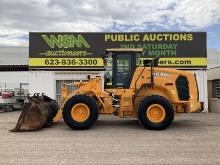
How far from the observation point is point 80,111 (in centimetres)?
1622

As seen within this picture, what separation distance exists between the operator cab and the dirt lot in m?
1.77

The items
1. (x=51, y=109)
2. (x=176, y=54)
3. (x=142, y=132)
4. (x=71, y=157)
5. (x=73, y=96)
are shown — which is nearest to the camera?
(x=71, y=157)

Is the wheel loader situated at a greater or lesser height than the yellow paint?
lesser

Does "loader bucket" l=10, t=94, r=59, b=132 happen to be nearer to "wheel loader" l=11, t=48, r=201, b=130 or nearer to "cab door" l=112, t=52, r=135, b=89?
"wheel loader" l=11, t=48, r=201, b=130

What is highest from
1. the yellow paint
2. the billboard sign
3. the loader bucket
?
the billboard sign

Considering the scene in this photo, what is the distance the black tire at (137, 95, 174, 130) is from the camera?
15.9 meters

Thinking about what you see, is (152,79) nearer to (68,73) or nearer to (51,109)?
(51,109)

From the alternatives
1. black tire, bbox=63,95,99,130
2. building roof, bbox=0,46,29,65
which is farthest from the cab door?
building roof, bbox=0,46,29,65

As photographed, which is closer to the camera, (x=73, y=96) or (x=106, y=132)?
(x=106, y=132)

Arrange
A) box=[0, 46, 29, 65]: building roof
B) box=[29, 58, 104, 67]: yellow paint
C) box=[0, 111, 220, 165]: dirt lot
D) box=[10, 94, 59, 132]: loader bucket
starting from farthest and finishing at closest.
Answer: box=[0, 46, 29, 65]: building roof, box=[29, 58, 104, 67]: yellow paint, box=[10, 94, 59, 132]: loader bucket, box=[0, 111, 220, 165]: dirt lot

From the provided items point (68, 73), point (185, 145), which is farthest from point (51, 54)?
A: point (185, 145)

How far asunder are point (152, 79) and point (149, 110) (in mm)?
1371

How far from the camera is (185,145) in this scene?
12.0 metres

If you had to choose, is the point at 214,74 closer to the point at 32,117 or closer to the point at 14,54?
the point at 32,117
